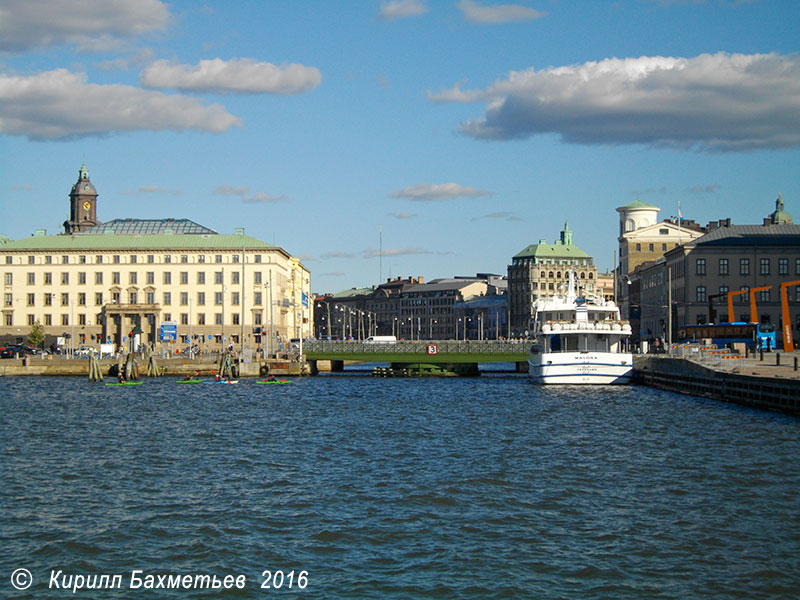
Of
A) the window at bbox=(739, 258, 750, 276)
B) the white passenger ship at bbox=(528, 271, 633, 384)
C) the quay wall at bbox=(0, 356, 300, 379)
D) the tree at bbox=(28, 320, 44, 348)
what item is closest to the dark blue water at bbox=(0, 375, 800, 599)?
the white passenger ship at bbox=(528, 271, 633, 384)

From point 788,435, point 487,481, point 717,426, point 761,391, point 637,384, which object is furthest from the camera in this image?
point 637,384

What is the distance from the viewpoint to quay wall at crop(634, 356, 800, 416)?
214ft

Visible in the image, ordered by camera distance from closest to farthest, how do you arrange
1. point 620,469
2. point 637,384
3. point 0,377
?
point 620,469, point 637,384, point 0,377

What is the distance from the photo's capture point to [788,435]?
177ft

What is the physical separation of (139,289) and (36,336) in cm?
1910

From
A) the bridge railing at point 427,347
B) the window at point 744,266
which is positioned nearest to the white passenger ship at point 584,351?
the bridge railing at point 427,347

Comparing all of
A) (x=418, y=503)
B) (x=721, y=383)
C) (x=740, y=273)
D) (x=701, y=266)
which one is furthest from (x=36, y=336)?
(x=418, y=503)

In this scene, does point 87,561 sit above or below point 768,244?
below

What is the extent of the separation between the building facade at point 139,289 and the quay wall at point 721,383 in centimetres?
9209

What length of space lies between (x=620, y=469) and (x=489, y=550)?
1603 cm

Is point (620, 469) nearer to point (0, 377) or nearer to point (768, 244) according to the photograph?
point (0, 377)

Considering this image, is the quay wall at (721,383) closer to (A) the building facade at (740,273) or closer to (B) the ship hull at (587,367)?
(B) the ship hull at (587,367)

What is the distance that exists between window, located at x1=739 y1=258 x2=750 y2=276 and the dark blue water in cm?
10309

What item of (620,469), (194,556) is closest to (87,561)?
(194,556)
